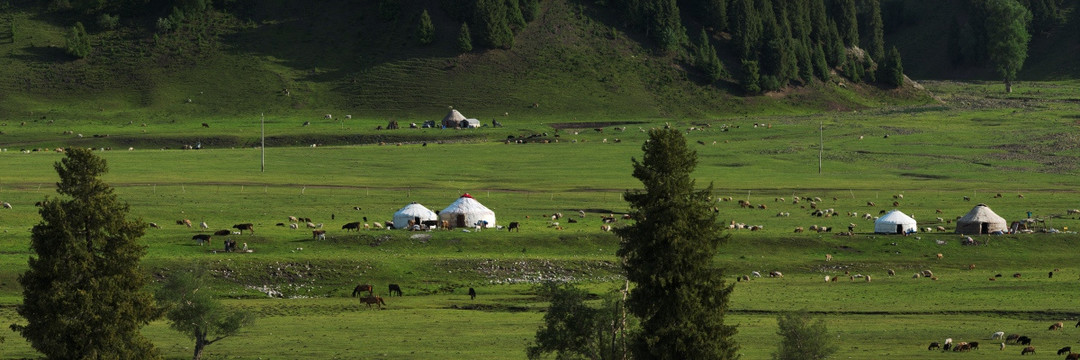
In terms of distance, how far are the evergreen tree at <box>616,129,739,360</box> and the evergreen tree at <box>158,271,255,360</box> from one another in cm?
1984

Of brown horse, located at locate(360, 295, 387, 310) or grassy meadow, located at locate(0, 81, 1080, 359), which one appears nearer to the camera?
grassy meadow, located at locate(0, 81, 1080, 359)

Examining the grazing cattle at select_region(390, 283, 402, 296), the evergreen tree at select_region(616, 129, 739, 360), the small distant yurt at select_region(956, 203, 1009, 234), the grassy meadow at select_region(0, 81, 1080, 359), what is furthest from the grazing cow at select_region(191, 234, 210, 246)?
the small distant yurt at select_region(956, 203, 1009, 234)

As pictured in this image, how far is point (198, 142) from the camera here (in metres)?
174

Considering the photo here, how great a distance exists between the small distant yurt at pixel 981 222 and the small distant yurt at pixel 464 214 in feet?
107

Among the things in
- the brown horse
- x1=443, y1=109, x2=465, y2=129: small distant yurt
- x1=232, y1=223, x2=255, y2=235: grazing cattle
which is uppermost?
x1=443, y1=109, x2=465, y2=129: small distant yurt

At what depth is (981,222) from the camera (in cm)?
9956

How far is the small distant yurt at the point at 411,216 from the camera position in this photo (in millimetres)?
97125

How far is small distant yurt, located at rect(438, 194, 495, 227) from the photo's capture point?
322 ft

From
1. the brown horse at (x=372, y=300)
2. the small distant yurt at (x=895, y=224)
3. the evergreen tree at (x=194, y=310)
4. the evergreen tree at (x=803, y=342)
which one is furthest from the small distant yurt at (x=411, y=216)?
the evergreen tree at (x=803, y=342)

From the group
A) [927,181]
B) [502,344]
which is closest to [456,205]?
[502,344]

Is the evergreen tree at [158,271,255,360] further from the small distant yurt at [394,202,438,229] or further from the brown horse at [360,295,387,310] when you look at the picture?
the small distant yurt at [394,202,438,229]

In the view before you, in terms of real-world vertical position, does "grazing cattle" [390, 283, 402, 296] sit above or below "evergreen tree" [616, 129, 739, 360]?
below

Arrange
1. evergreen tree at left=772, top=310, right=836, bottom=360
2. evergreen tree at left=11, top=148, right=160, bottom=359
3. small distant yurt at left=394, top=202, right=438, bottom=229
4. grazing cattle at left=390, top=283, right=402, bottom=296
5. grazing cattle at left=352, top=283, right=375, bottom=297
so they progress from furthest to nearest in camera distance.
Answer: small distant yurt at left=394, top=202, right=438, bottom=229 → grazing cattle at left=390, top=283, right=402, bottom=296 → grazing cattle at left=352, top=283, right=375, bottom=297 → evergreen tree at left=772, top=310, right=836, bottom=360 → evergreen tree at left=11, top=148, right=160, bottom=359

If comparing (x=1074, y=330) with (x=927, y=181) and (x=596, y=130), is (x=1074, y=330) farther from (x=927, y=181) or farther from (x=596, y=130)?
(x=596, y=130)
